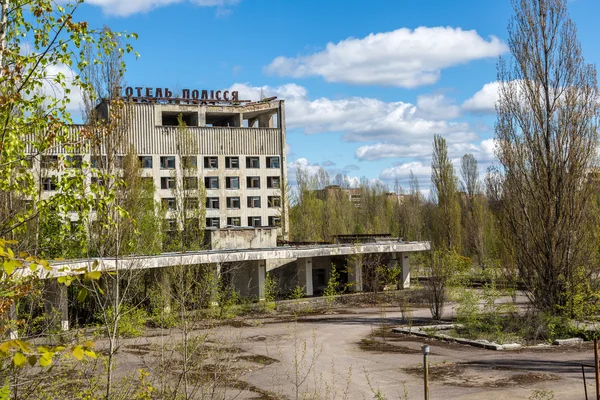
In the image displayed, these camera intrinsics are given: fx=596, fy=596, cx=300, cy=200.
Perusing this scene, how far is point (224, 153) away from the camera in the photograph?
4978cm

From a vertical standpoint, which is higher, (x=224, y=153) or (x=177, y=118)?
(x=177, y=118)

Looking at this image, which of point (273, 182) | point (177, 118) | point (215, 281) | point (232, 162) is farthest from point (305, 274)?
point (177, 118)

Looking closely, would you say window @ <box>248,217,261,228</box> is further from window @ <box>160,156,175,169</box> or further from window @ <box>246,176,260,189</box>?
window @ <box>160,156,175,169</box>

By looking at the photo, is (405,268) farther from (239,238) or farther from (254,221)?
(254,221)

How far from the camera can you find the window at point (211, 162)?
49219 mm

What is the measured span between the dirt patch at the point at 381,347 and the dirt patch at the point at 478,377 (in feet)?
10.3

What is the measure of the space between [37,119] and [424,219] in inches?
2499

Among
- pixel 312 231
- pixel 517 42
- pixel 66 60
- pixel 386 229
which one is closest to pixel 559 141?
pixel 517 42

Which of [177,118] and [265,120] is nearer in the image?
[177,118]

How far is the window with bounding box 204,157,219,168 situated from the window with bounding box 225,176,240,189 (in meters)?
1.51

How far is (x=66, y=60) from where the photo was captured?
6.89 meters

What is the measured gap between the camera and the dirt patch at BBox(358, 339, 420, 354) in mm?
20655

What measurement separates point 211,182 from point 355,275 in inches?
635

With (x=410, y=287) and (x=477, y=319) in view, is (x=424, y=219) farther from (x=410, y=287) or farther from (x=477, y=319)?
(x=477, y=319)
